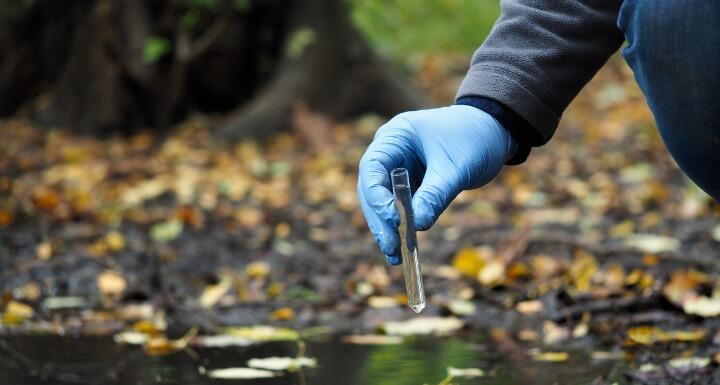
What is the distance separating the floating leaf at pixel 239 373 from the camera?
202 cm

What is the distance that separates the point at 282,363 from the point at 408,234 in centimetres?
77

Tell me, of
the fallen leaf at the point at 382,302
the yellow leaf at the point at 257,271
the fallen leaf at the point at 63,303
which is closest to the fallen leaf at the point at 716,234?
the fallen leaf at the point at 382,302

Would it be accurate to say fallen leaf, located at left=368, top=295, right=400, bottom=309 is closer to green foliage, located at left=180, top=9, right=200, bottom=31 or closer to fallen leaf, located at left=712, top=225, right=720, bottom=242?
fallen leaf, located at left=712, top=225, right=720, bottom=242

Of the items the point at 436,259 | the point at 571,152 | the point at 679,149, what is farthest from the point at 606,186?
the point at 679,149

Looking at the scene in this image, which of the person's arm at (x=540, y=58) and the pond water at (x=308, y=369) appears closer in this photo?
the person's arm at (x=540, y=58)

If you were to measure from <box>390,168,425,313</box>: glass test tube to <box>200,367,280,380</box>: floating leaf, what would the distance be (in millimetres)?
663

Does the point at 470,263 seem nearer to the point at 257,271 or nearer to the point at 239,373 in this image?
the point at 257,271

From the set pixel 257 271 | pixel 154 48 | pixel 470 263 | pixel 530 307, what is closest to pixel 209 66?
pixel 154 48

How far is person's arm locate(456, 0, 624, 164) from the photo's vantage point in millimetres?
1617

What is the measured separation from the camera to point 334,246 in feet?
12.7

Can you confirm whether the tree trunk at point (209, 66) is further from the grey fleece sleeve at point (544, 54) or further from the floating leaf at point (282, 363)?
the grey fleece sleeve at point (544, 54)

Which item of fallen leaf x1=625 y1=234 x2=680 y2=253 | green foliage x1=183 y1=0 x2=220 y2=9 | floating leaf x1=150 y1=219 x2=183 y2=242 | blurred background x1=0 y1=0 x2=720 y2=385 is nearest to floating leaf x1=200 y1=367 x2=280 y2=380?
blurred background x1=0 y1=0 x2=720 y2=385

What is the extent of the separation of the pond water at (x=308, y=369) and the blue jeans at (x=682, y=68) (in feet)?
2.27

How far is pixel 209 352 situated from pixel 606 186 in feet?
9.82
